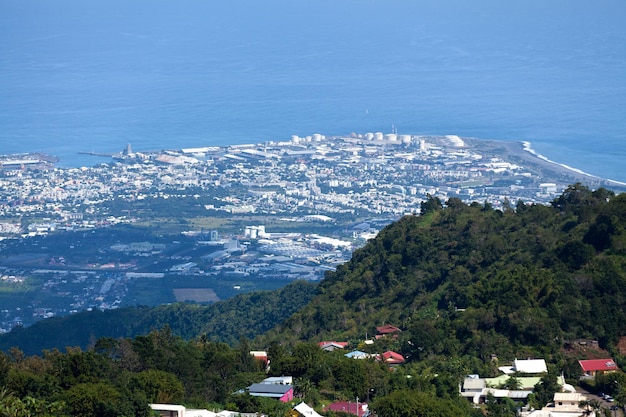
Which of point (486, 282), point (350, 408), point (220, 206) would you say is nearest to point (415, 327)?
point (486, 282)

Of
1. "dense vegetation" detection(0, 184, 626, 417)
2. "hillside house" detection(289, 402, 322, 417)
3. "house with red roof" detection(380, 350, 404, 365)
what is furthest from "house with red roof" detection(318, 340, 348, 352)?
"hillside house" detection(289, 402, 322, 417)

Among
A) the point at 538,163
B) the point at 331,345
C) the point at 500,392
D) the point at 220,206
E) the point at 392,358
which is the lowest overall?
the point at 220,206

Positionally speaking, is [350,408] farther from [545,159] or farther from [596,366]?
[545,159]

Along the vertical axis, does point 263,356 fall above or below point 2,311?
above

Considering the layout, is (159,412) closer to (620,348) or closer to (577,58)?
(620,348)

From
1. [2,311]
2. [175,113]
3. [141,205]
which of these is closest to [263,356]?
[2,311]

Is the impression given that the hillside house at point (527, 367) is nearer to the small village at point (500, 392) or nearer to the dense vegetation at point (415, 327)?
the small village at point (500, 392)
